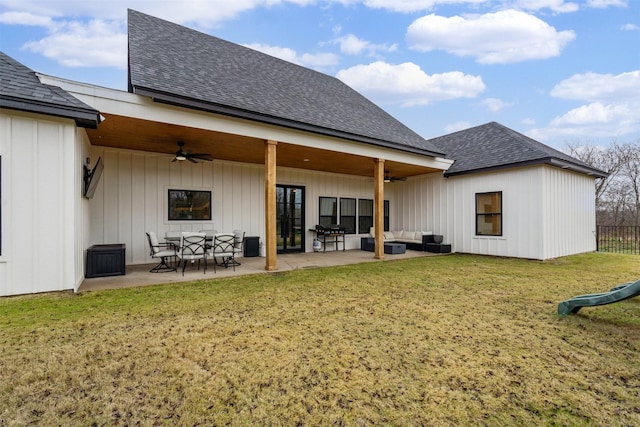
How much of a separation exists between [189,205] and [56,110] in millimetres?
4305

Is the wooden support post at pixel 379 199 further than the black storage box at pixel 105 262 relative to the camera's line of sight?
Yes

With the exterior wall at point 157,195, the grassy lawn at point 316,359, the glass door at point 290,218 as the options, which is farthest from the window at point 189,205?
the grassy lawn at point 316,359

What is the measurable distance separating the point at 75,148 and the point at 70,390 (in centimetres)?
401

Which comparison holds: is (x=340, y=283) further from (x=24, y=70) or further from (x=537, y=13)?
(x=537, y=13)

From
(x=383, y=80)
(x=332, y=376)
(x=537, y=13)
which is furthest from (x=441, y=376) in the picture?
(x=383, y=80)

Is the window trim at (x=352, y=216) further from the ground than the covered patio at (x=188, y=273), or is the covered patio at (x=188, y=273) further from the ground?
the window trim at (x=352, y=216)

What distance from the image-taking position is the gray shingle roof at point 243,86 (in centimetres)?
564

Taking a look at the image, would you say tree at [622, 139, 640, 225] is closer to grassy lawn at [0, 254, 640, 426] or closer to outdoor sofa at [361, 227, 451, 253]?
outdoor sofa at [361, 227, 451, 253]

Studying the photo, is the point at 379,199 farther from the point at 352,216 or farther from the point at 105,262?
the point at 105,262

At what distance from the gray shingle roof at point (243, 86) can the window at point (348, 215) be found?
325 cm

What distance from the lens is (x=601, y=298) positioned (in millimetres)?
3270

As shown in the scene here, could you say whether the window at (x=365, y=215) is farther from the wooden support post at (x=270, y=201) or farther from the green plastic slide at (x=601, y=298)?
the green plastic slide at (x=601, y=298)

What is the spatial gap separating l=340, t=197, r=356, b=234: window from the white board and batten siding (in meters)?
2.61

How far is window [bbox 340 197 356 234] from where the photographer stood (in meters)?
11.4
